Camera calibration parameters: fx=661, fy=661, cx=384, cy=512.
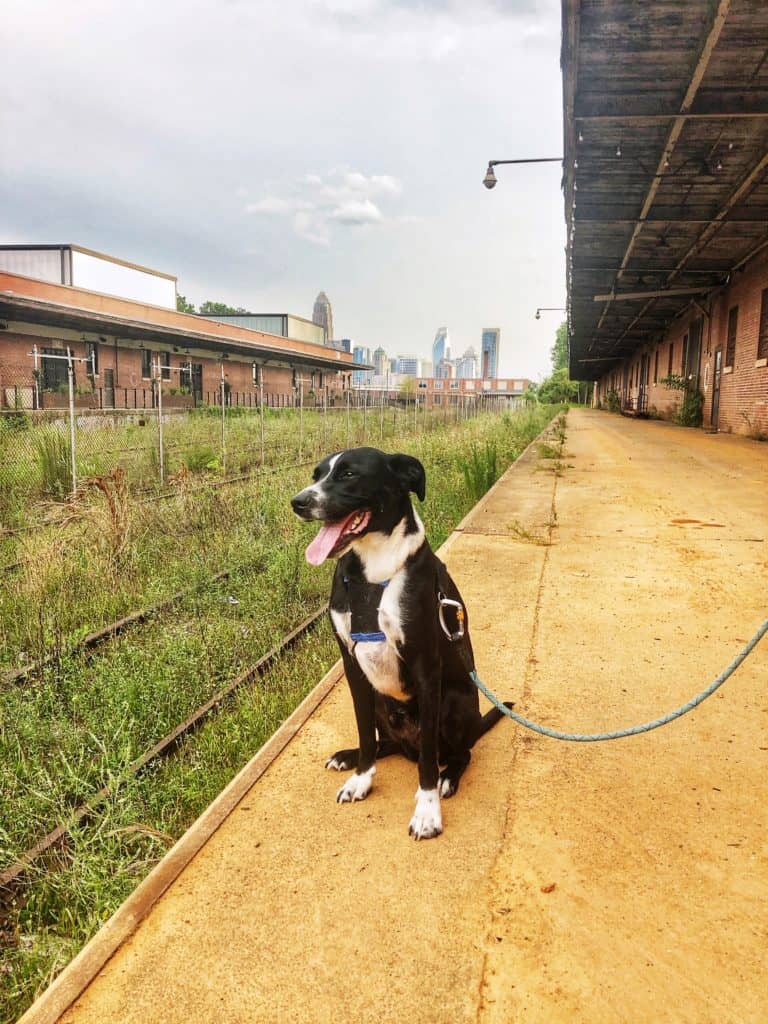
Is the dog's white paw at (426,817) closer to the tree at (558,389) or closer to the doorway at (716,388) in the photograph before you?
the doorway at (716,388)

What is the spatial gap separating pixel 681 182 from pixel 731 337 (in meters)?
7.31

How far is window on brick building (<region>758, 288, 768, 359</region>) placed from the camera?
48.0 ft

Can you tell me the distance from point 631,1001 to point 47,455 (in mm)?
9055

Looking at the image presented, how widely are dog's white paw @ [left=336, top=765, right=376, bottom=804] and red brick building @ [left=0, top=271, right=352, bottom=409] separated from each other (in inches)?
514

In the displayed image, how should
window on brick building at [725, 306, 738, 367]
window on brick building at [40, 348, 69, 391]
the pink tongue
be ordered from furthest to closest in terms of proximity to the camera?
window on brick building at [40, 348, 69, 391]
window on brick building at [725, 306, 738, 367]
the pink tongue

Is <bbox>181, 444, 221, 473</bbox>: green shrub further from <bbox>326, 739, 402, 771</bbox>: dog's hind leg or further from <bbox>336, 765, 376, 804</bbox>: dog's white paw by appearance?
<bbox>336, 765, 376, 804</bbox>: dog's white paw

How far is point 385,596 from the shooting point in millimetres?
1873

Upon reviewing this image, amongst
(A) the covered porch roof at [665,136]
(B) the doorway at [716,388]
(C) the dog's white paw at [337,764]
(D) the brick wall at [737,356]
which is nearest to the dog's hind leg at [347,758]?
(C) the dog's white paw at [337,764]

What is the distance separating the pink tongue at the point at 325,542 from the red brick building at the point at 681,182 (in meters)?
7.24

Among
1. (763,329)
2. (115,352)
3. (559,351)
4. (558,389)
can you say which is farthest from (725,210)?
(559,351)

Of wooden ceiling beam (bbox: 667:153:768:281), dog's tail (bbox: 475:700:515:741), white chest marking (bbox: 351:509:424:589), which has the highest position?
wooden ceiling beam (bbox: 667:153:768:281)

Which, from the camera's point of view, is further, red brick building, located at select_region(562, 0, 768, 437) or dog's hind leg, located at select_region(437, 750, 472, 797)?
red brick building, located at select_region(562, 0, 768, 437)

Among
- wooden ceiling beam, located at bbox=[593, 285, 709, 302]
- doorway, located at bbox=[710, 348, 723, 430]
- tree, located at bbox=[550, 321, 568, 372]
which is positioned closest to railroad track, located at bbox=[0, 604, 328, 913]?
doorway, located at bbox=[710, 348, 723, 430]

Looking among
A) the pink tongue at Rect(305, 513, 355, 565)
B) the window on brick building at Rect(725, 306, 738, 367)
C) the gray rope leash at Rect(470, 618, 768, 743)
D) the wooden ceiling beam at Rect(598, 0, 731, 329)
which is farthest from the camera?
the window on brick building at Rect(725, 306, 738, 367)
